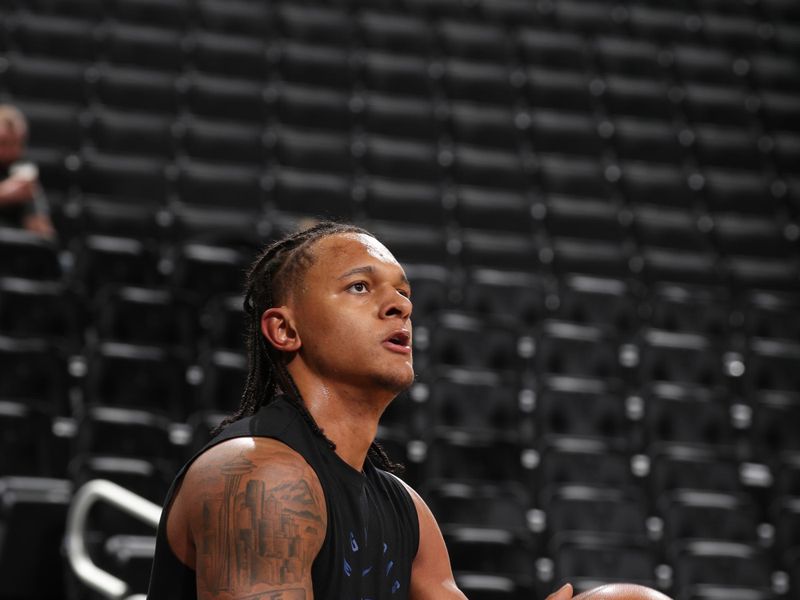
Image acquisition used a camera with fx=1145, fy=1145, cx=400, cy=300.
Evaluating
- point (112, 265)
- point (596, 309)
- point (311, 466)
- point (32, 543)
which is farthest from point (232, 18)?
point (311, 466)

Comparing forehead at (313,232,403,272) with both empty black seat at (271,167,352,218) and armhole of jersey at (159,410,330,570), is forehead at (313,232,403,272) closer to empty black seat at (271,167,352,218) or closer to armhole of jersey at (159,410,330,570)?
armhole of jersey at (159,410,330,570)

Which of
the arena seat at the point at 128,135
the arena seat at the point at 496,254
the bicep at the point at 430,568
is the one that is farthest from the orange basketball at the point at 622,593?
the arena seat at the point at 128,135

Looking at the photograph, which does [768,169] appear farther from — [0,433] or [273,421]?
[273,421]

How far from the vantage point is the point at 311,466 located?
1.19m

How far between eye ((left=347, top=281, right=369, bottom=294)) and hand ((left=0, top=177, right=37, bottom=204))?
3.12 m

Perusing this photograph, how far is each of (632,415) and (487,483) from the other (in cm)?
82

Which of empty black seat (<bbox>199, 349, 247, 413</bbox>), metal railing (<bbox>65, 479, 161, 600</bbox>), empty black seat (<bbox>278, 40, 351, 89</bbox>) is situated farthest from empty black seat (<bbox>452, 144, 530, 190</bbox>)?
metal railing (<bbox>65, 479, 161, 600</bbox>)

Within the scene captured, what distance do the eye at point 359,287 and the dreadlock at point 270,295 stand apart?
0.19ft

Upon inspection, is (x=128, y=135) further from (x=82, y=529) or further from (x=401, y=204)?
(x=82, y=529)

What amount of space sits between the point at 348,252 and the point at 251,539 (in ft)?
1.24

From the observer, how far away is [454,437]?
11.9 feet

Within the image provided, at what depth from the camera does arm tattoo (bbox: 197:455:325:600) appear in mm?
1089

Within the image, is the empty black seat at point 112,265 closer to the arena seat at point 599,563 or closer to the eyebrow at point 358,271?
the arena seat at point 599,563

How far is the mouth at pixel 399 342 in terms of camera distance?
1.29 m
